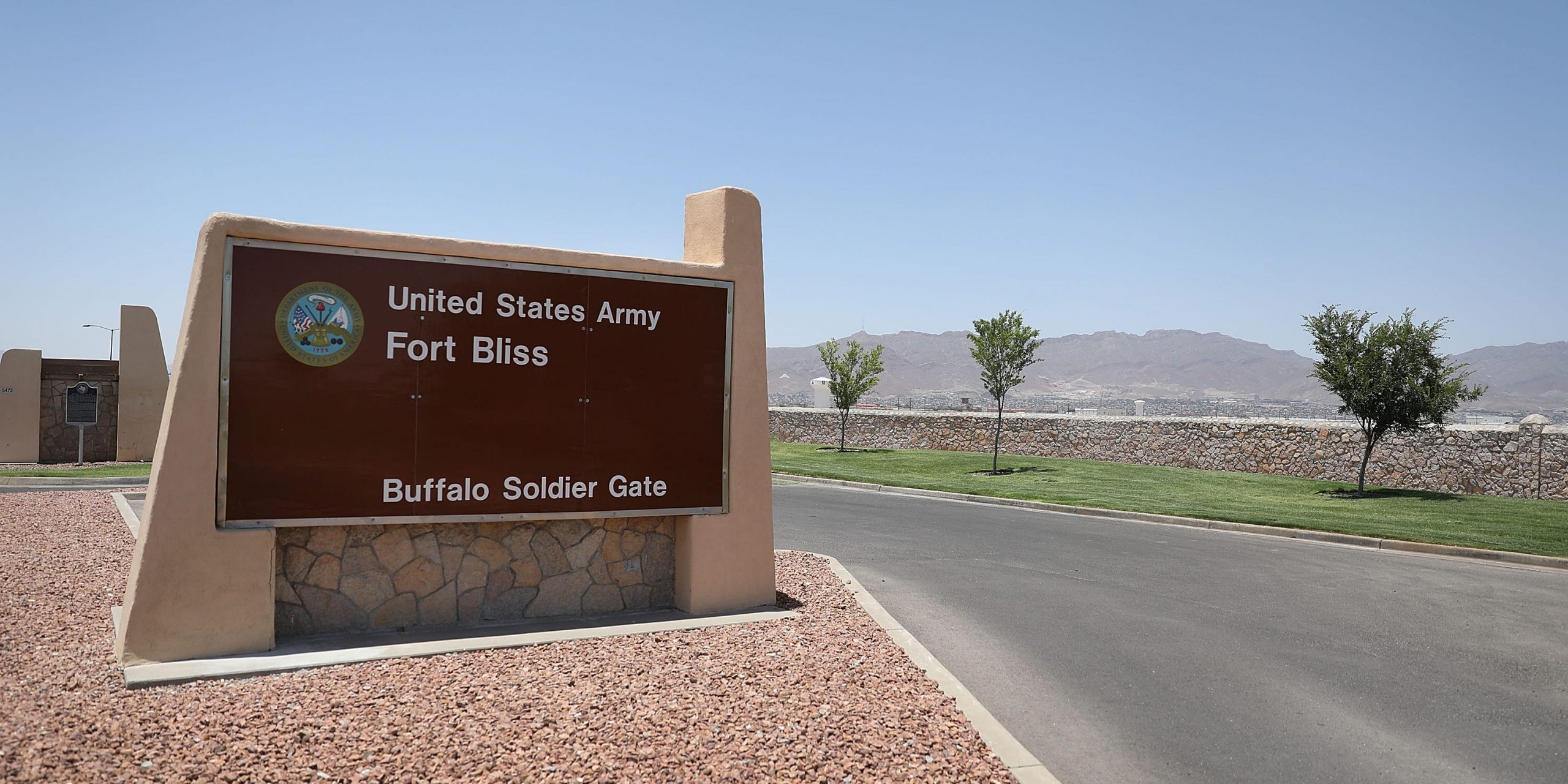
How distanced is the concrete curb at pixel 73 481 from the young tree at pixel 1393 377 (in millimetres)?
25133

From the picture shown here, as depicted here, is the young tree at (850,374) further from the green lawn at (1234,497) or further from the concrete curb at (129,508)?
the concrete curb at (129,508)

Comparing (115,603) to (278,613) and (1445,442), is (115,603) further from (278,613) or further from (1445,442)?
(1445,442)

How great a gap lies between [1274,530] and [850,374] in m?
22.7

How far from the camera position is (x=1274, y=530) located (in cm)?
1638

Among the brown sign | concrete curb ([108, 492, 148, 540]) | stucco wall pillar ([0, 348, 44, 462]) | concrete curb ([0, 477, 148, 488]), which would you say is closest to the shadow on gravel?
the brown sign

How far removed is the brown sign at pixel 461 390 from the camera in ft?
23.2

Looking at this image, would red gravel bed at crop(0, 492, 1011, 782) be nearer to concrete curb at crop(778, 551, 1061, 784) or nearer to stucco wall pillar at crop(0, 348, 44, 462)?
concrete curb at crop(778, 551, 1061, 784)

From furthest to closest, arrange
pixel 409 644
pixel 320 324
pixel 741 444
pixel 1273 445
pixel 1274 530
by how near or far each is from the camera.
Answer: pixel 1273 445, pixel 1274 530, pixel 741 444, pixel 320 324, pixel 409 644

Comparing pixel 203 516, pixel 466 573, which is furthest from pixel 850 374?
pixel 203 516

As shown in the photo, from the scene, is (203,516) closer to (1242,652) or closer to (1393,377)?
(1242,652)

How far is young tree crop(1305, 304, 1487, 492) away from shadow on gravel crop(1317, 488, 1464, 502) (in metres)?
0.30

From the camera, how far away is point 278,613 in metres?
7.26

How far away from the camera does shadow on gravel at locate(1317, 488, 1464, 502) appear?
21.6 meters

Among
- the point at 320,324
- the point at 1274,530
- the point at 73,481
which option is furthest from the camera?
the point at 73,481
